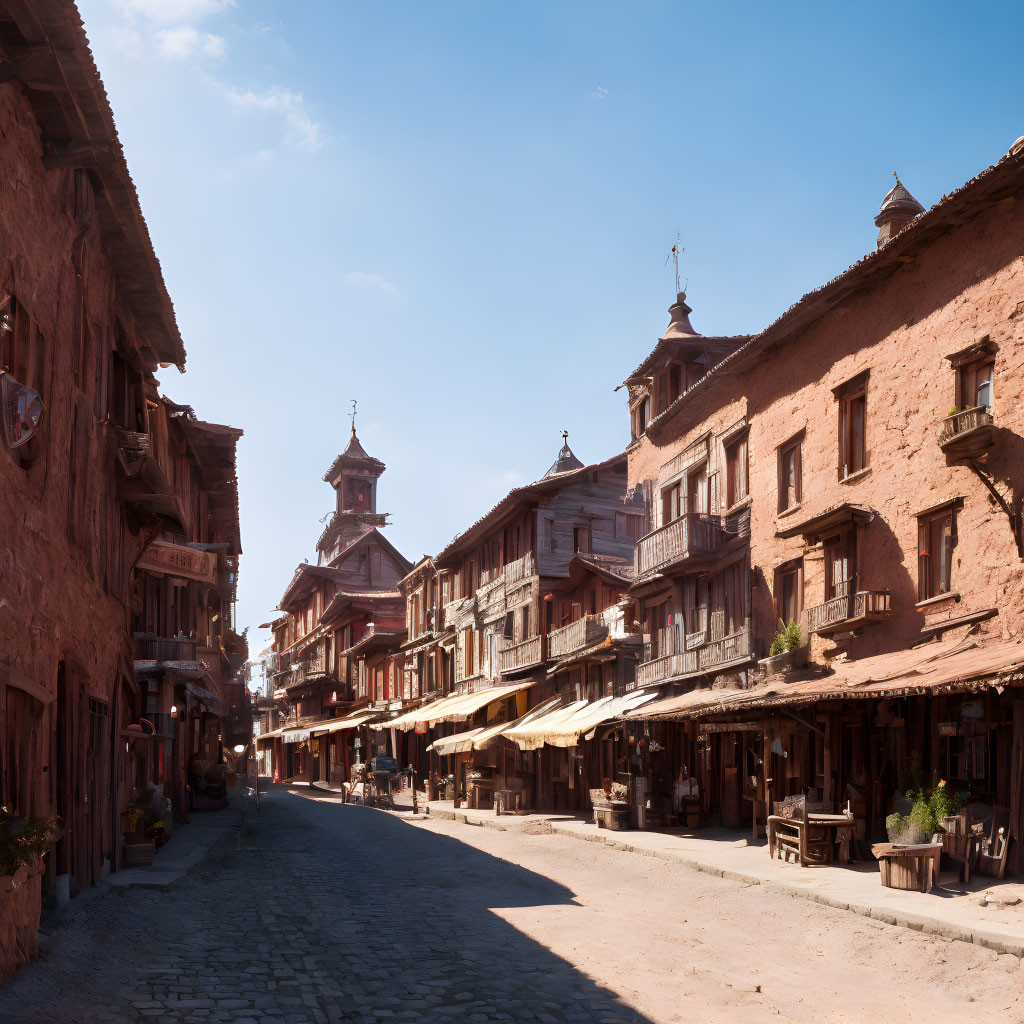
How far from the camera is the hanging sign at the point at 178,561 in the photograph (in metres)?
20.9

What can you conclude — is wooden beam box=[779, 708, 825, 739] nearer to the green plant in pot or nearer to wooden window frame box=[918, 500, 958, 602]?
the green plant in pot

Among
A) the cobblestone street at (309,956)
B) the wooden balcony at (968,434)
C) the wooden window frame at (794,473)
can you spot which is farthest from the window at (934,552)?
the cobblestone street at (309,956)

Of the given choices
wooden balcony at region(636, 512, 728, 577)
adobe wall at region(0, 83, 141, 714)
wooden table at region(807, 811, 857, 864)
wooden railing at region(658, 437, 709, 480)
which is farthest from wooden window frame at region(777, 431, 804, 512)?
adobe wall at region(0, 83, 141, 714)

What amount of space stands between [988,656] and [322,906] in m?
9.16

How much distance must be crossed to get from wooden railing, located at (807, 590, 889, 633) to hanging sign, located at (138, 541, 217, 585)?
11.1 metres

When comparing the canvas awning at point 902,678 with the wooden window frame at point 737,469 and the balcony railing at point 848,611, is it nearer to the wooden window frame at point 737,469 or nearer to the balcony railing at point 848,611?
the balcony railing at point 848,611

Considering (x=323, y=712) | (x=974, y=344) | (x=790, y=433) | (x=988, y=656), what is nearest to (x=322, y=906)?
(x=988, y=656)

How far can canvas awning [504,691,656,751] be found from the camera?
89.1 ft

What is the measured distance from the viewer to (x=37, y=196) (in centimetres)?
1237

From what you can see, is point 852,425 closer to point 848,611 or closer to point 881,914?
point 848,611

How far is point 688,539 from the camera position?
27359mm

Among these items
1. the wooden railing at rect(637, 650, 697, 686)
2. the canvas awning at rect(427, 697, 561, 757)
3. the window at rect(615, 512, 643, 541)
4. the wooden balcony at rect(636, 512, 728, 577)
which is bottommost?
the canvas awning at rect(427, 697, 561, 757)

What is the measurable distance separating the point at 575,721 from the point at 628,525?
548 inches

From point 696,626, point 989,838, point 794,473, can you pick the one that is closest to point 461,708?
point 696,626
